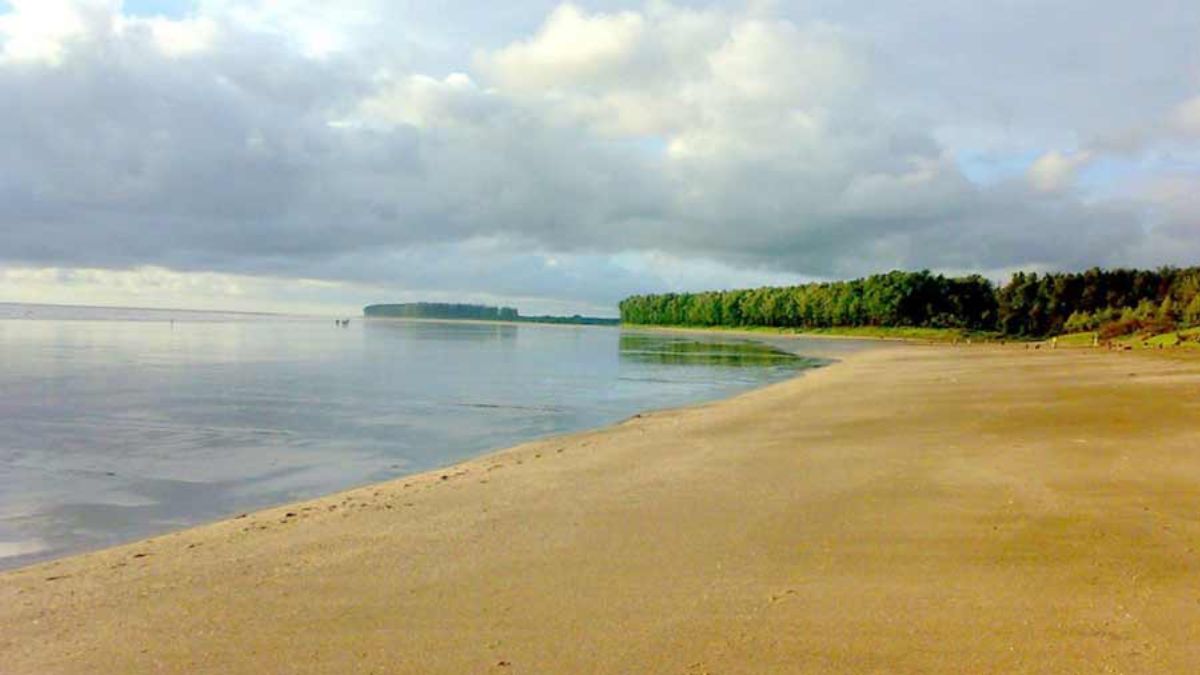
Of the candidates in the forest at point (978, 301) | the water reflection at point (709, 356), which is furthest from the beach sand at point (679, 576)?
the forest at point (978, 301)

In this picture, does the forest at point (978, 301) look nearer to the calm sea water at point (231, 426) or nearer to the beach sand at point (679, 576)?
the calm sea water at point (231, 426)

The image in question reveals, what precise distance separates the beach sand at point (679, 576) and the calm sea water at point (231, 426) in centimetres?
193

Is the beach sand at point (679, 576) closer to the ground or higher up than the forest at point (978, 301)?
closer to the ground

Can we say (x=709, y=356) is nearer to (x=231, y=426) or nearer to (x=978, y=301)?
(x=231, y=426)

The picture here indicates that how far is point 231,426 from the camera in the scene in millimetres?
19234

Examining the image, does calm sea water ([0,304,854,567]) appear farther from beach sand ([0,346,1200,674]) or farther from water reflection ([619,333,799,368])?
water reflection ([619,333,799,368])

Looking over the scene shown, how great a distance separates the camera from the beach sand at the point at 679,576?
17.4 ft

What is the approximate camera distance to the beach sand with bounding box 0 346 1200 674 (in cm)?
531

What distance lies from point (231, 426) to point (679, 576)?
612 inches

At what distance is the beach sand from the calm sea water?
6.33 ft

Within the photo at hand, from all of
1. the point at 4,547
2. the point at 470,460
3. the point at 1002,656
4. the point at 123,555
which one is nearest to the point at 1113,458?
the point at 1002,656

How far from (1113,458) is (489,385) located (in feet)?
79.2

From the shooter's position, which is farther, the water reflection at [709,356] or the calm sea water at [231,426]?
the water reflection at [709,356]

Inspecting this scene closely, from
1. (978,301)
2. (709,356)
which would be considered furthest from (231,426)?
(978,301)
